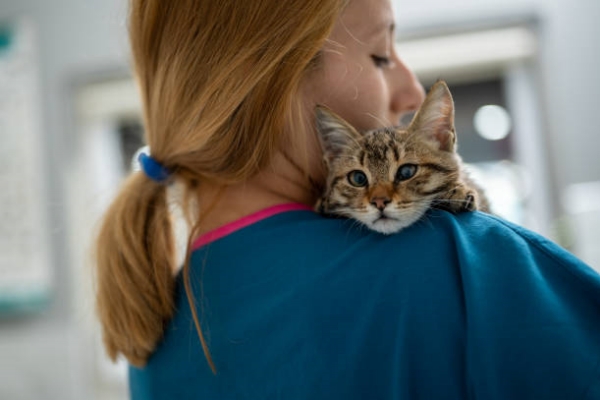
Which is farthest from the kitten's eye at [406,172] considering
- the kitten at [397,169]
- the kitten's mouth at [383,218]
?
the kitten's mouth at [383,218]

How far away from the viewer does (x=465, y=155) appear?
218 centimetres

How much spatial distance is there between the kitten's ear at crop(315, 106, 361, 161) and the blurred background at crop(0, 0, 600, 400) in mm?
1411

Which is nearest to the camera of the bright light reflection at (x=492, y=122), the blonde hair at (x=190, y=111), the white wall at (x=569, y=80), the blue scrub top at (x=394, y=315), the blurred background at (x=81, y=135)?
the blue scrub top at (x=394, y=315)

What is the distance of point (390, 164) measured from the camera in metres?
0.81

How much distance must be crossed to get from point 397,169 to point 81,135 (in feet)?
7.04

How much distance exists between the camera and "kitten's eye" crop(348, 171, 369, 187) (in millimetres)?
842

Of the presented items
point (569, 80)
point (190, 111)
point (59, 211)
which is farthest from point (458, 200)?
point (59, 211)

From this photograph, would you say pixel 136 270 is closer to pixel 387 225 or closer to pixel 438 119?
pixel 387 225

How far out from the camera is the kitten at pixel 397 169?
28.9 inches

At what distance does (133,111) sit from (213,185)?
6.80 ft

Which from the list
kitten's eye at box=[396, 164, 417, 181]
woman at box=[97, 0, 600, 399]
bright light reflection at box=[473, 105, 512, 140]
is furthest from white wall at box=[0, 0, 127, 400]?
kitten's eye at box=[396, 164, 417, 181]

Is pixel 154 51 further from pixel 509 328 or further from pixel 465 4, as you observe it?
pixel 465 4

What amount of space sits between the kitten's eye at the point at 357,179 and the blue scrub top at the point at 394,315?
0.17 metres

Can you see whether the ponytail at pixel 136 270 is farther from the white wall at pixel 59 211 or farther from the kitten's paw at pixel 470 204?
the white wall at pixel 59 211
